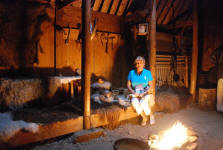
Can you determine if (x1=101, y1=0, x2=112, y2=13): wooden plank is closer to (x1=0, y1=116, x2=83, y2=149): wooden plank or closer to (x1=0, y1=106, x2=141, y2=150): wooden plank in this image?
(x1=0, y1=106, x2=141, y2=150): wooden plank

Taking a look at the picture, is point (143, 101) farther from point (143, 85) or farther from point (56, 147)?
point (56, 147)

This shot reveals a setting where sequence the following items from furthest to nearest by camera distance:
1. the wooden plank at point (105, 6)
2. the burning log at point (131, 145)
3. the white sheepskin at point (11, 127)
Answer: the wooden plank at point (105, 6) → the burning log at point (131, 145) → the white sheepskin at point (11, 127)

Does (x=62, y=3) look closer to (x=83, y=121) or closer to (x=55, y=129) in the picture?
(x=83, y=121)

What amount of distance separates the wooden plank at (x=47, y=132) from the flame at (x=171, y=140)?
75.6 inches

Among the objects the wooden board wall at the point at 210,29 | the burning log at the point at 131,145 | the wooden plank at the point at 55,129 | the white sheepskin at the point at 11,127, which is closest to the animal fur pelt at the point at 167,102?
the wooden plank at the point at 55,129

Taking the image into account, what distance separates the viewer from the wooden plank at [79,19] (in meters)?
6.85

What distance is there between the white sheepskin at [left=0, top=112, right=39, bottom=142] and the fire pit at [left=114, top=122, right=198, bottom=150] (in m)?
1.85

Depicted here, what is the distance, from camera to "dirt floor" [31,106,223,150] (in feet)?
14.6

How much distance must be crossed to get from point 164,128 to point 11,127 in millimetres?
4053

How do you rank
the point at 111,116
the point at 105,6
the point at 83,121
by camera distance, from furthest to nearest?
the point at 105,6 < the point at 111,116 < the point at 83,121

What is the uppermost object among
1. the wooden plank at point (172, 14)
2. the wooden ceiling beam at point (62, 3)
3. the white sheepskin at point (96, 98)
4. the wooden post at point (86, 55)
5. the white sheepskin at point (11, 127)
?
the wooden plank at point (172, 14)

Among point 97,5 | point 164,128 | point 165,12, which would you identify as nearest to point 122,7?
point 97,5

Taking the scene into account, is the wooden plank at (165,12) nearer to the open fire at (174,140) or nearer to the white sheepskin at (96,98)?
the white sheepskin at (96,98)

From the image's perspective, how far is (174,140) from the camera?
445 centimetres
